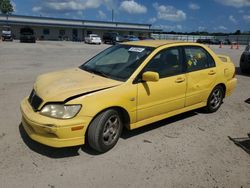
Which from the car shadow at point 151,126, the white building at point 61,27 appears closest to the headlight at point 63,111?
the car shadow at point 151,126

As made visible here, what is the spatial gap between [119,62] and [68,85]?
119 cm

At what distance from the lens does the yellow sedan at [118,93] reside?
3.62 meters

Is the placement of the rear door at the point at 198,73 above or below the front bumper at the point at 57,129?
above

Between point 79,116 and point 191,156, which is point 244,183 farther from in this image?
point 79,116

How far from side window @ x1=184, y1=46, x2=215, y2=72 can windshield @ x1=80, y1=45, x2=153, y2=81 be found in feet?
3.14

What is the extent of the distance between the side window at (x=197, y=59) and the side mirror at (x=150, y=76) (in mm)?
1229

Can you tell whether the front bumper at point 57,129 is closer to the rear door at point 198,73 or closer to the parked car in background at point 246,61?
the rear door at point 198,73

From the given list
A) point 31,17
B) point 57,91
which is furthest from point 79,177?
point 31,17

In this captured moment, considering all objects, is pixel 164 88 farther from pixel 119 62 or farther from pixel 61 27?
pixel 61 27

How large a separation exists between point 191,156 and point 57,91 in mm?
2223

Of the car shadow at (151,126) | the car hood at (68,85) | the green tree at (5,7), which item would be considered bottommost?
the car shadow at (151,126)

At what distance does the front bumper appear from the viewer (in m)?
3.51

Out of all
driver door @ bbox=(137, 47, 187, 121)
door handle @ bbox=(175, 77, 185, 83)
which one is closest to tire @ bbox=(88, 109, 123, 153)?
driver door @ bbox=(137, 47, 187, 121)

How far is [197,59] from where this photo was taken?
17.7 feet
